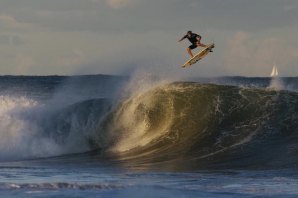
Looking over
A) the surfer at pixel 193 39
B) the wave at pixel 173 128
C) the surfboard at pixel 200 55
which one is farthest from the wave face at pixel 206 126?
the surfer at pixel 193 39

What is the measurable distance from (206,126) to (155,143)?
178cm

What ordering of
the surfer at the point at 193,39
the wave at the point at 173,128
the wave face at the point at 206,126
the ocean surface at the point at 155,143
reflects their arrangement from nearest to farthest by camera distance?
the ocean surface at the point at 155,143 < the wave face at the point at 206,126 < the wave at the point at 173,128 < the surfer at the point at 193,39

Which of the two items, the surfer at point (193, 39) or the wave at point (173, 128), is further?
the surfer at point (193, 39)

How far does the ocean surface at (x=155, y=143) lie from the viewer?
12578mm

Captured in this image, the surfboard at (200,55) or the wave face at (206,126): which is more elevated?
the surfboard at (200,55)

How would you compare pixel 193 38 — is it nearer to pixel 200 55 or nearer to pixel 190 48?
pixel 190 48

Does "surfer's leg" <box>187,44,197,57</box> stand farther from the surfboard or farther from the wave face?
the wave face

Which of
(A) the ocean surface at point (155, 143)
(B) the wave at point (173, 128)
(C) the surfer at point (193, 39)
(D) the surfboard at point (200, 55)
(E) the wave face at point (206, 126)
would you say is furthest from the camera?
(D) the surfboard at point (200, 55)

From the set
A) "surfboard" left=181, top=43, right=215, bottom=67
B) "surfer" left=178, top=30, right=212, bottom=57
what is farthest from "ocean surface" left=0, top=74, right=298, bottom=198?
"surfer" left=178, top=30, right=212, bottom=57

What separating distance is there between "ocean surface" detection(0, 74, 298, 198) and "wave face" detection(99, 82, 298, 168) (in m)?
0.03

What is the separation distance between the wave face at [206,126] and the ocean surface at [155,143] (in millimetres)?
34

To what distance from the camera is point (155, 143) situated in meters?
20.4

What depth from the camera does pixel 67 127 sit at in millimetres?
24203

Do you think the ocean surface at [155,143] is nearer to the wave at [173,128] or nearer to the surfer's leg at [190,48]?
the wave at [173,128]
